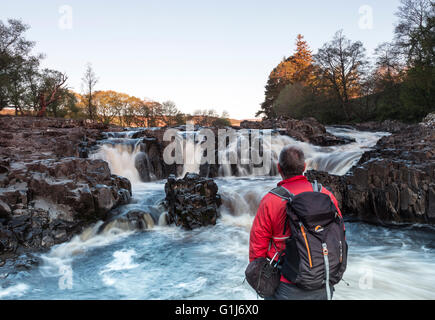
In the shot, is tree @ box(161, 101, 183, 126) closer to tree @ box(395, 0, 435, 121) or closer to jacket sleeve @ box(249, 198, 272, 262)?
tree @ box(395, 0, 435, 121)

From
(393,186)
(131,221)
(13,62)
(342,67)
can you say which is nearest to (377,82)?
(342,67)

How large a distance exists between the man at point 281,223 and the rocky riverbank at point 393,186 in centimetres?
673

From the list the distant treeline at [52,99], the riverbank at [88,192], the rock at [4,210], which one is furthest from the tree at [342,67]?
the rock at [4,210]

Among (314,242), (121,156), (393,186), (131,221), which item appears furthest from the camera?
(121,156)

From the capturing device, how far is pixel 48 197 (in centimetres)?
726

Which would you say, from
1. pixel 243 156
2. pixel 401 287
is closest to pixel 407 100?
pixel 243 156

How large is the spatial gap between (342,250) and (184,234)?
5.96 m

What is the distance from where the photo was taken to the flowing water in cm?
473

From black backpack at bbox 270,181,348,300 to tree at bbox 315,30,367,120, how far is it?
107 feet

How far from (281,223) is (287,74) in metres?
51.0

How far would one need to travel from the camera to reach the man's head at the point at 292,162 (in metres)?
2.30

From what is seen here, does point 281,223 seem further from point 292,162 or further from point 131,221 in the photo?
point 131,221
